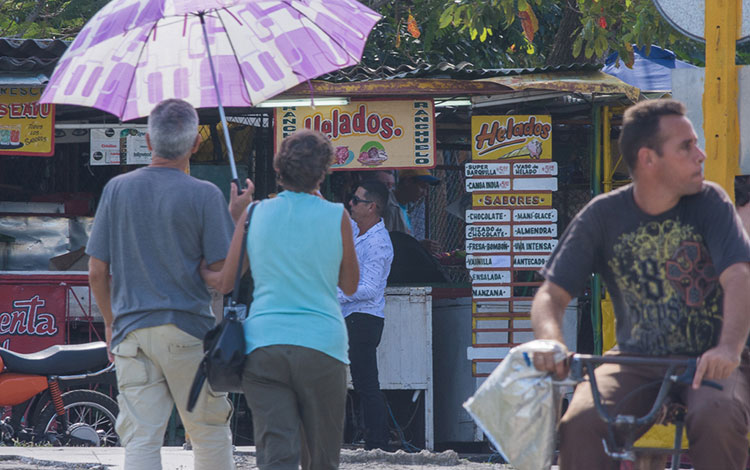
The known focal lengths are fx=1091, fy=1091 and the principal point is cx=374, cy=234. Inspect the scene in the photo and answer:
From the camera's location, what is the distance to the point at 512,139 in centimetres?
878

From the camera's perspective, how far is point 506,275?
8781 mm

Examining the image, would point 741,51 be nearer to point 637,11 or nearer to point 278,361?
point 637,11

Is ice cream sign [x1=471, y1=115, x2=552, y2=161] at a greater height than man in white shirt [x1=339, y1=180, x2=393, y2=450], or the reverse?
ice cream sign [x1=471, y1=115, x2=552, y2=161]

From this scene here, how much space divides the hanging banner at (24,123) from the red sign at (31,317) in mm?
1154

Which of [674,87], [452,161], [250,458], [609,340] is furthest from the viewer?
[452,161]

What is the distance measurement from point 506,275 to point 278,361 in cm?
484

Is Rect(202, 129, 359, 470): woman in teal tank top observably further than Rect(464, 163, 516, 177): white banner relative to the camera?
No

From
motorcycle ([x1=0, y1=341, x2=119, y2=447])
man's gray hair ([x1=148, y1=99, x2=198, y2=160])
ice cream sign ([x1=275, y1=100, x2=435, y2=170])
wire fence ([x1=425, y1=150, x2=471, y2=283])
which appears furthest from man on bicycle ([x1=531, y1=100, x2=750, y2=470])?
wire fence ([x1=425, y1=150, x2=471, y2=283])

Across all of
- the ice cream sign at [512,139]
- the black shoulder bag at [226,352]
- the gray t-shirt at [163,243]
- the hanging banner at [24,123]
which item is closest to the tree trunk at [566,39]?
the ice cream sign at [512,139]

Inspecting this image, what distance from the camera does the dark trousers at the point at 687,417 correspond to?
11.2 ft

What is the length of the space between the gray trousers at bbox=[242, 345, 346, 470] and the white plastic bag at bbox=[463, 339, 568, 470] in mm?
789

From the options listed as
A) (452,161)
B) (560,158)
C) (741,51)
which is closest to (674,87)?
(560,158)

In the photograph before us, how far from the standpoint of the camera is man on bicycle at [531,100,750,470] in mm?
3578

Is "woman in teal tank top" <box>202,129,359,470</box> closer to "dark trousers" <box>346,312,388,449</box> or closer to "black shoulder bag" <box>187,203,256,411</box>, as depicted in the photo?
"black shoulder bag" <box>187,203,256,411</box>
